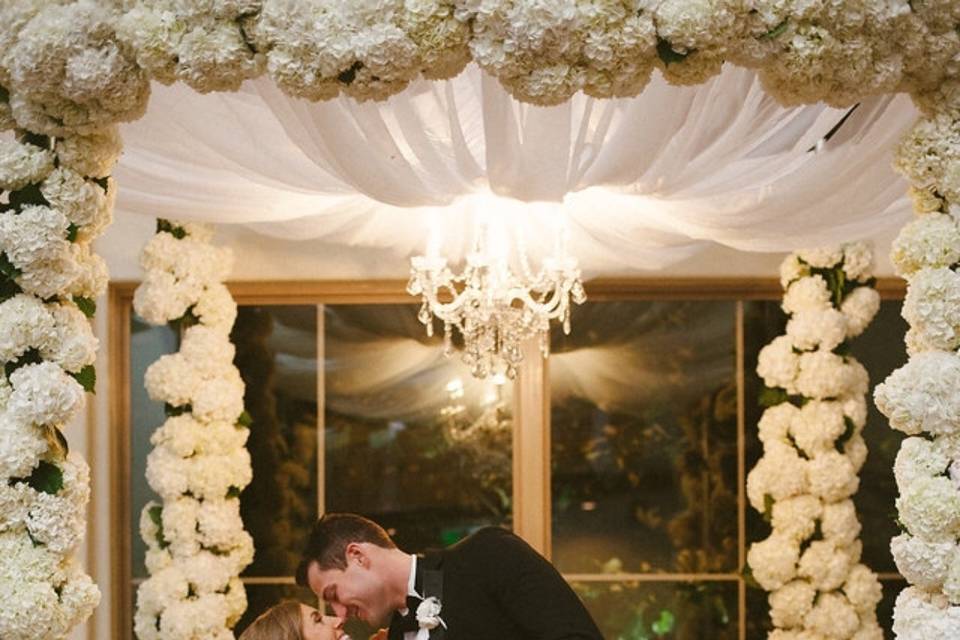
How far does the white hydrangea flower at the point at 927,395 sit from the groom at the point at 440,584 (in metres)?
1.20

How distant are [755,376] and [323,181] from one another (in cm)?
220

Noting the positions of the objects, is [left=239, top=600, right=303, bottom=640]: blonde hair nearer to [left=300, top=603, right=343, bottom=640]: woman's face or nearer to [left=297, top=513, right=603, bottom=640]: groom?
[left=300, top=603, right=343, bottom=640]: woman's face

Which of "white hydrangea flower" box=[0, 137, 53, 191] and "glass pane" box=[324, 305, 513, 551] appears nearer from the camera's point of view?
"white hydrangea flower" box=[0, 137, 53, 191]

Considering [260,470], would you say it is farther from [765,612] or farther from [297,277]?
[765,612]

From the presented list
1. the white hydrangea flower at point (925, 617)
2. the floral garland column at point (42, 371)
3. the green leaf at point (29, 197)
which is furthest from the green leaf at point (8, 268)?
the white hydrangea flower at point (925, 617)

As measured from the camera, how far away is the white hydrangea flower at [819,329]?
17.2 ft

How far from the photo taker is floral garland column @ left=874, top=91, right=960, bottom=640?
2.99 meters

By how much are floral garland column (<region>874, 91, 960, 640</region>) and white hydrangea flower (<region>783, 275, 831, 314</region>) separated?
216 cm

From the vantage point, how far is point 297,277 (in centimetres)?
575

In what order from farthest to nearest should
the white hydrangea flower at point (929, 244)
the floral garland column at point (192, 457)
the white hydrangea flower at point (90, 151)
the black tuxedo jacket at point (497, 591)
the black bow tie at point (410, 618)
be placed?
the floral garland column at point (192, 457)
the black bow tie at point (410, 618)
the black tuxedo jacket at point (497, 591)
the white hydrangea flower at point (90, 151)
the white hydrangea flower at point (929, 244)

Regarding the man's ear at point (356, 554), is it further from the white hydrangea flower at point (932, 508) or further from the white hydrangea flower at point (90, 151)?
the white hydrangea flower at point (932, 508)

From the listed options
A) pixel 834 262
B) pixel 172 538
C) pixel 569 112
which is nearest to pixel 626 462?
pixel 834 262

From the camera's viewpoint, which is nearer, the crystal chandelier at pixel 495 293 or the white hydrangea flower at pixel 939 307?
the white hydrangea flower at pixel 939 307

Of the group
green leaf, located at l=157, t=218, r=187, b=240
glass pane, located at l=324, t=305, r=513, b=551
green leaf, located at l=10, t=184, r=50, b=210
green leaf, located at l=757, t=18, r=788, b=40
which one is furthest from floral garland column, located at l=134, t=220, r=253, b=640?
green leaf, located at l=757, t=18, r=788, b=40
